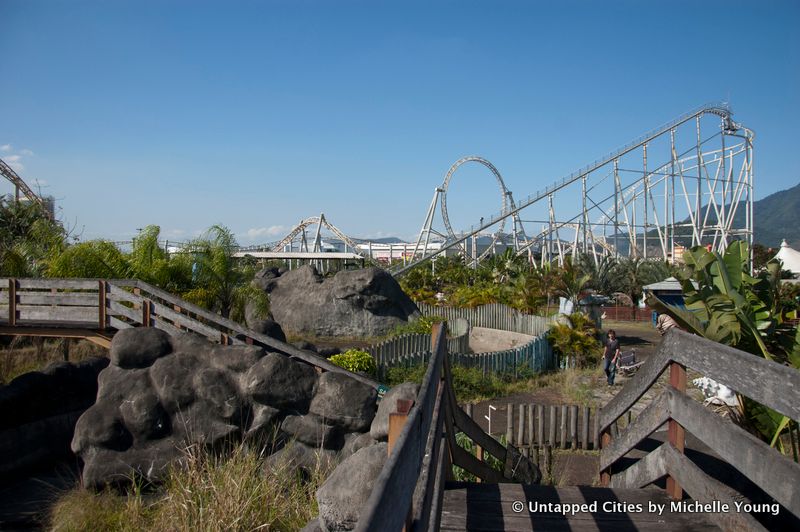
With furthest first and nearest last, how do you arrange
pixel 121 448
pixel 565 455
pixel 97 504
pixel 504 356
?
pixel 504 356 < pixel 565 455 < pixel 121 448 < pixel 97 504

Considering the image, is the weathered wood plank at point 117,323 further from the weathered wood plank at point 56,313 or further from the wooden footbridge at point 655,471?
the wooden footbridge at point 655,471

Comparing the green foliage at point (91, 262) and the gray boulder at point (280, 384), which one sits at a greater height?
the green foliage at point (91, 262)

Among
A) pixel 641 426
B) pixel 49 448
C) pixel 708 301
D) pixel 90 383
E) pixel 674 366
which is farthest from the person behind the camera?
pixel 90 383

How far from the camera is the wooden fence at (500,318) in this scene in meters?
20.7

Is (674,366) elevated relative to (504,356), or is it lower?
elevated

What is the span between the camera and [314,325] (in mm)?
24703

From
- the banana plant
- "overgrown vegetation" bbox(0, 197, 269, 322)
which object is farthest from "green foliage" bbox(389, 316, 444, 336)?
the banana plant

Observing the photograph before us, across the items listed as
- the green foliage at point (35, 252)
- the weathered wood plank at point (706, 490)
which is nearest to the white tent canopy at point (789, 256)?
the green foliage at point (35, 252)

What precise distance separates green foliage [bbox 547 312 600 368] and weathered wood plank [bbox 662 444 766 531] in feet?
49.4

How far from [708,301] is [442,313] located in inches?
760

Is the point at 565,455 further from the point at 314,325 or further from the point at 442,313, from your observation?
the point at 314,325

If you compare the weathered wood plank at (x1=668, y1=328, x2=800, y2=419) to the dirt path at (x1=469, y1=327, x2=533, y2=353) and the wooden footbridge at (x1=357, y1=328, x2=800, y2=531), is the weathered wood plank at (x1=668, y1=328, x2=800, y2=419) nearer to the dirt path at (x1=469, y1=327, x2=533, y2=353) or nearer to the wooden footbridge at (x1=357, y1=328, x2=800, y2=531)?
the wooden footbridge at (x1=357, y1=328, x2=800, y2=531)

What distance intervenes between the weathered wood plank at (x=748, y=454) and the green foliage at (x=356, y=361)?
8837mm

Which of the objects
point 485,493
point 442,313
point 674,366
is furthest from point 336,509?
point 442,313
